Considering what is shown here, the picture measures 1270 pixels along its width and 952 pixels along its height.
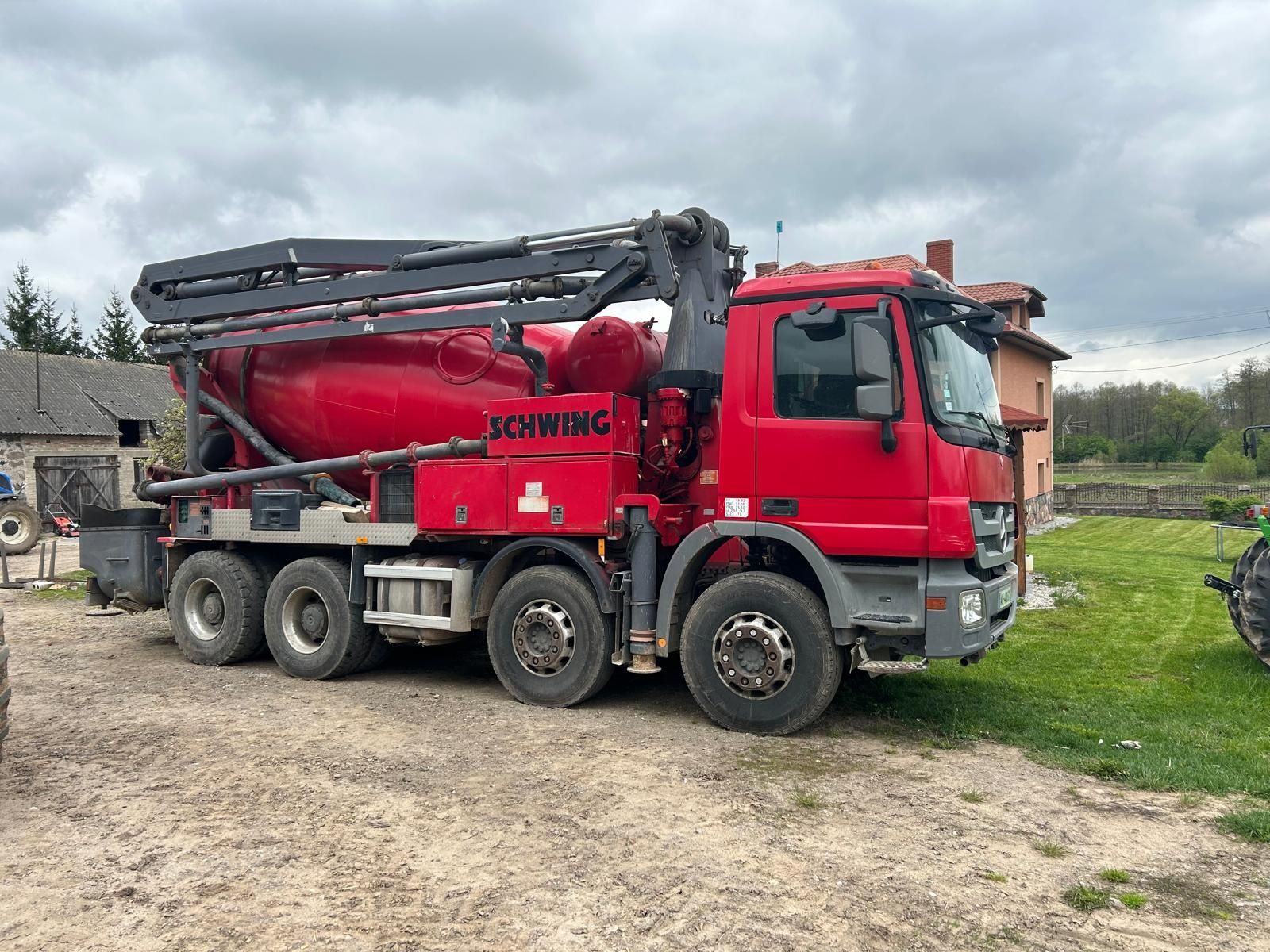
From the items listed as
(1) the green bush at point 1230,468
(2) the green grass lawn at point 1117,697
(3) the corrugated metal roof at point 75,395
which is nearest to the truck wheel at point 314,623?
(2) the green grass lawn at point 1117,697

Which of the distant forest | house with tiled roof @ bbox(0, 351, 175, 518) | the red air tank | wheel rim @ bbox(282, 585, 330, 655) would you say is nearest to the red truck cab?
the red air tank

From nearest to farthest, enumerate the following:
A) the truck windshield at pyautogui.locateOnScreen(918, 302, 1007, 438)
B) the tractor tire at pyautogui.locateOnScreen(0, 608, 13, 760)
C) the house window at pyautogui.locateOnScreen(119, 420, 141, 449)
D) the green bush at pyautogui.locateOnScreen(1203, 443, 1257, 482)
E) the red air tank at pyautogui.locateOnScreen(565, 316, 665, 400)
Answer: the tractor tire at pyautogui.locateOnScreen(0, 608, 13, 760)
the truck windshield at pyautogui.locateOnScreen(918, 302, 1007, 438)
the red air tank at pyautogui.locateOnScreen(565, 316, 665, 400)
the house window at pyautogui.locateOnScreen(119, 420, 141, 449)
the green bush at pyautogui.locateOnScreen(1203, 443, 1257, 482)

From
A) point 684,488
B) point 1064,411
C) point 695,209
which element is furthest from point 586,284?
point 1064,411

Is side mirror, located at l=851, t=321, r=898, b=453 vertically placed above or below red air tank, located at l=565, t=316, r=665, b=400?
below

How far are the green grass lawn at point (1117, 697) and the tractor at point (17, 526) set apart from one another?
20.7 metres

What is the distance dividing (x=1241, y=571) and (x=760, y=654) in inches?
193

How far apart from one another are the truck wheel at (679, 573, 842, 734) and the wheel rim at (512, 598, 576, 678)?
0.99 meters

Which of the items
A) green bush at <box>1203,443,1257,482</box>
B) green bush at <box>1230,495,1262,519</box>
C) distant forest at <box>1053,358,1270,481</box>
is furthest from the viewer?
distant forest at <box>1053,358,1270,481</box>

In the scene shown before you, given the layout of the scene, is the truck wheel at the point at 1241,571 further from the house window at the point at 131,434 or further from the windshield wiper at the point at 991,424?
the house window at the point at 131,434

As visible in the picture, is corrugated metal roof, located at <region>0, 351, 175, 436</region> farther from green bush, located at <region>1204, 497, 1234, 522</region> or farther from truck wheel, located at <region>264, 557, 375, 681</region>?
green bush, located at <region>1204, 497, 1234, 522</region>

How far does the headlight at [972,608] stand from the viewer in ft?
18.5

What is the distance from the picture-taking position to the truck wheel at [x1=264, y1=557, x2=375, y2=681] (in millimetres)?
7953

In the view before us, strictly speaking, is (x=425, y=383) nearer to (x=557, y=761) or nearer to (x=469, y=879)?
(x=557, y=761)

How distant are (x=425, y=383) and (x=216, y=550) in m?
2.83
